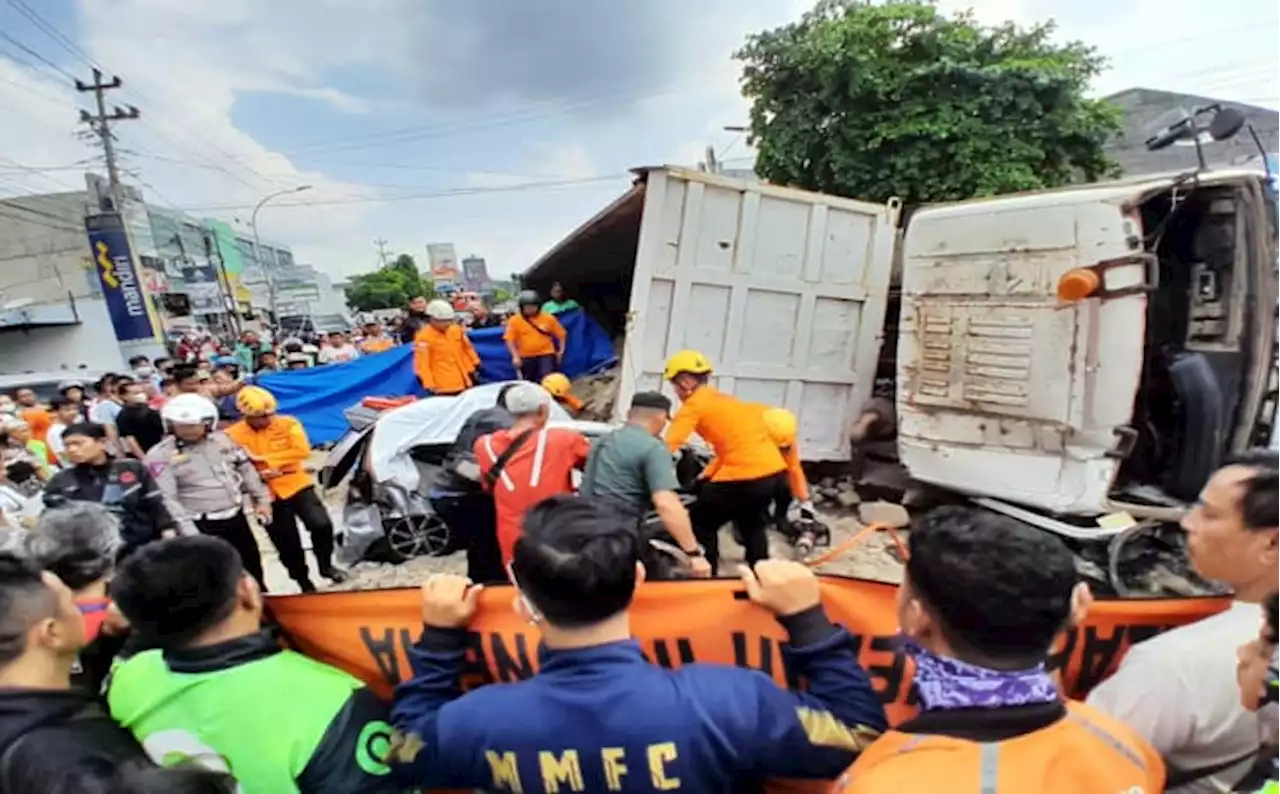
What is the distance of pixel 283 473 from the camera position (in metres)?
4.98

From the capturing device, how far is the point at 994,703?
1.14 meters

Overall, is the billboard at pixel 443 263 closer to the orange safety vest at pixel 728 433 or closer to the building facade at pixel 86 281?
the building facade at pixel 86 281

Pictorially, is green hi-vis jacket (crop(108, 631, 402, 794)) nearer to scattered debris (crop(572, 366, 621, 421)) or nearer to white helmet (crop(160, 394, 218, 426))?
white helmet (crop(160, 394, 218, 426))

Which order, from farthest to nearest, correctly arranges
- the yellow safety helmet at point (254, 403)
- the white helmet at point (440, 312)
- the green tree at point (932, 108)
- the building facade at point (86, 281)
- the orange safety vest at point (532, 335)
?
the building facade at point (86, 281) < the green tree at point (932, 108) < the orange safety vest at point (532, 335) < the white helmet at point (440, 312) < the yellow safety helmet at point (254, 403)

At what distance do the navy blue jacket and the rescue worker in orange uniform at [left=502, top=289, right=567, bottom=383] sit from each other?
306 inches

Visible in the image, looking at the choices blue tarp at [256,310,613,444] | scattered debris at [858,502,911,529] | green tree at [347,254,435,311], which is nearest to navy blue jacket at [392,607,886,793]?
scattered debris at [858,502,911,529]

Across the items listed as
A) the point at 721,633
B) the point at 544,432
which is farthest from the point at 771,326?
the point at 721,633

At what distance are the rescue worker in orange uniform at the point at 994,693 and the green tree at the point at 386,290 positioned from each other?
59.4m

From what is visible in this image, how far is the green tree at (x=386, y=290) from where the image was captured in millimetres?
60781

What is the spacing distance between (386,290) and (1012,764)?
210 ft

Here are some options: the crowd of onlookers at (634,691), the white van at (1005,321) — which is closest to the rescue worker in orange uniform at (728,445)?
the white van at (1005,321)

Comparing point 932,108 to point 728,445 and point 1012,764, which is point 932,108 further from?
point 1012,764

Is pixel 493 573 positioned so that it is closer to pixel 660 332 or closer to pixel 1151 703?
pixel 660 332

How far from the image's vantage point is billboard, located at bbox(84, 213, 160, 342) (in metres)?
18.7
